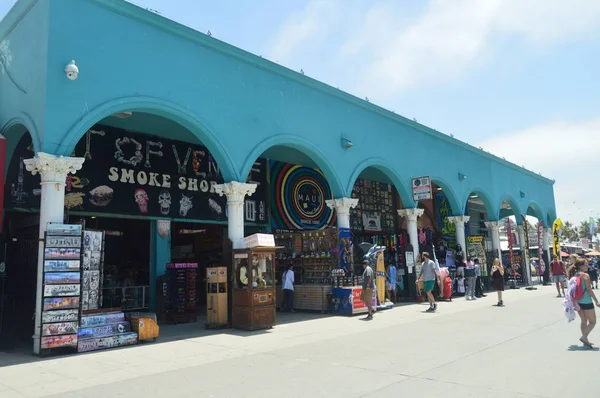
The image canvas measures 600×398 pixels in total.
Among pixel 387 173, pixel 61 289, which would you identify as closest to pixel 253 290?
pixel 61 289

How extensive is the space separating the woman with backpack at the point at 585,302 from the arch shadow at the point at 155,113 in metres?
7.73

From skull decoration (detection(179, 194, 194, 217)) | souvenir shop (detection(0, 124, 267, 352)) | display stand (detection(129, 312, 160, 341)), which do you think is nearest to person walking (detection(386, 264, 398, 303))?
souvenir shop (detection(0, 124, 267, 352))

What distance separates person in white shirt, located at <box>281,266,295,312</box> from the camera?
583 inches

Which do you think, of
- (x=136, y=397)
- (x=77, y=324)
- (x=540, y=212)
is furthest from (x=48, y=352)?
(x=540, y=212)

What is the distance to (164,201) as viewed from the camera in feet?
46.2

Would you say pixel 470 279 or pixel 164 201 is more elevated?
pixel 164 201

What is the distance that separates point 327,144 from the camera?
14797 millimetres

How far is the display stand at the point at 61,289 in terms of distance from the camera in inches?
329

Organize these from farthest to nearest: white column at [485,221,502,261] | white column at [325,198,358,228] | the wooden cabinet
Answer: white column at [485,221,502,261] → white column at [325,198,358,228] → the wooden cabinet

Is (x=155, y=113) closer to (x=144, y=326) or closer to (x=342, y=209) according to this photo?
(x=144, y=326)

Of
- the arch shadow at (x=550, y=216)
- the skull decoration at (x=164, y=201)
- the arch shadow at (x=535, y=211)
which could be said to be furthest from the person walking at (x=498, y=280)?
the arch shadow at (x=550, y=216)

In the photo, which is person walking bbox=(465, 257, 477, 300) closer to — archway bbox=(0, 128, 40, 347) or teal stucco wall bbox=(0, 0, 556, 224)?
teal stucco wall bbox=(0, 0, 556, 224)

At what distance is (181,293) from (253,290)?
328cm

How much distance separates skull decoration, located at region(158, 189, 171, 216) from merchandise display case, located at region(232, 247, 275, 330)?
3.74 metres
